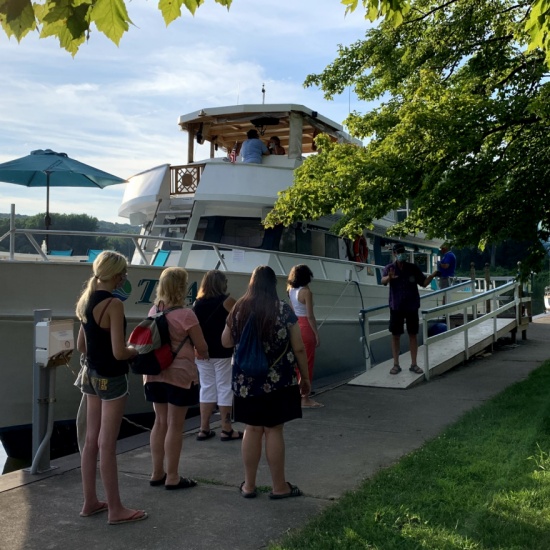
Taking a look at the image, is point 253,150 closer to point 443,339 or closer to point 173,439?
point 443,339

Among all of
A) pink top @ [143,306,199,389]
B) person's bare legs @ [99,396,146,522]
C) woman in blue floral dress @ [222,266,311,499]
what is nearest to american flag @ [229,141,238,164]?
pink top @ [143,306,199,389]

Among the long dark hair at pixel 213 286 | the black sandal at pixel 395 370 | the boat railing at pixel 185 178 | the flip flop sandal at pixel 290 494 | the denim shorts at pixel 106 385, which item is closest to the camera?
the denim shorts at pixel 106 385

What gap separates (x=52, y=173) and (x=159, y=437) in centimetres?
639

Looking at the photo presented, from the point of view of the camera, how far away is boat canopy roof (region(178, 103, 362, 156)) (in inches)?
492

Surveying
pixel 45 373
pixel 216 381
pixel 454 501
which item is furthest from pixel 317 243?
pixel 454 501

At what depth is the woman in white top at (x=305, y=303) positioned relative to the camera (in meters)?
7.87

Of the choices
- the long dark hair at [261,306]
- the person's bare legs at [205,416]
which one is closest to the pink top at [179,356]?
the long dark hair at [261,306]

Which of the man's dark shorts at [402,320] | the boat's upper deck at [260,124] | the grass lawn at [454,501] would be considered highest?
the boat's upper deck at [260,124]

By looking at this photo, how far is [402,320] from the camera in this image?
9648 mm

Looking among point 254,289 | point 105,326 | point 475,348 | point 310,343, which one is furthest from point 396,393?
point 105,326

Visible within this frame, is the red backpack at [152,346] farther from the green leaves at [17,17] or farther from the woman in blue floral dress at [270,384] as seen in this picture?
the green leaves at [17,17]

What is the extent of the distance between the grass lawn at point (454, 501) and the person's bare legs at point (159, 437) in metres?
1.39

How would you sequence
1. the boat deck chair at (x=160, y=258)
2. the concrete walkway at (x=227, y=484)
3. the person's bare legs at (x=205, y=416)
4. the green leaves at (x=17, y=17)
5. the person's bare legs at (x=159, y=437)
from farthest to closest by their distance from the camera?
the boat deck chair at (x=160, y=258)
the person's bare legs at (x=205, y=416)
the person's bare legs at (x=159, y=437)
the concrete walkway at (x=227, y=484)
the green leaves at (x=17, y=17)

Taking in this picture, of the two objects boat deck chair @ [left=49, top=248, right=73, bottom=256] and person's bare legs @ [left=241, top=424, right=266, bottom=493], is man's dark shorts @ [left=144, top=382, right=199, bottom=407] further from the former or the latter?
boat deck chair @ [left=49, top=248, right=73, bottom=256]
